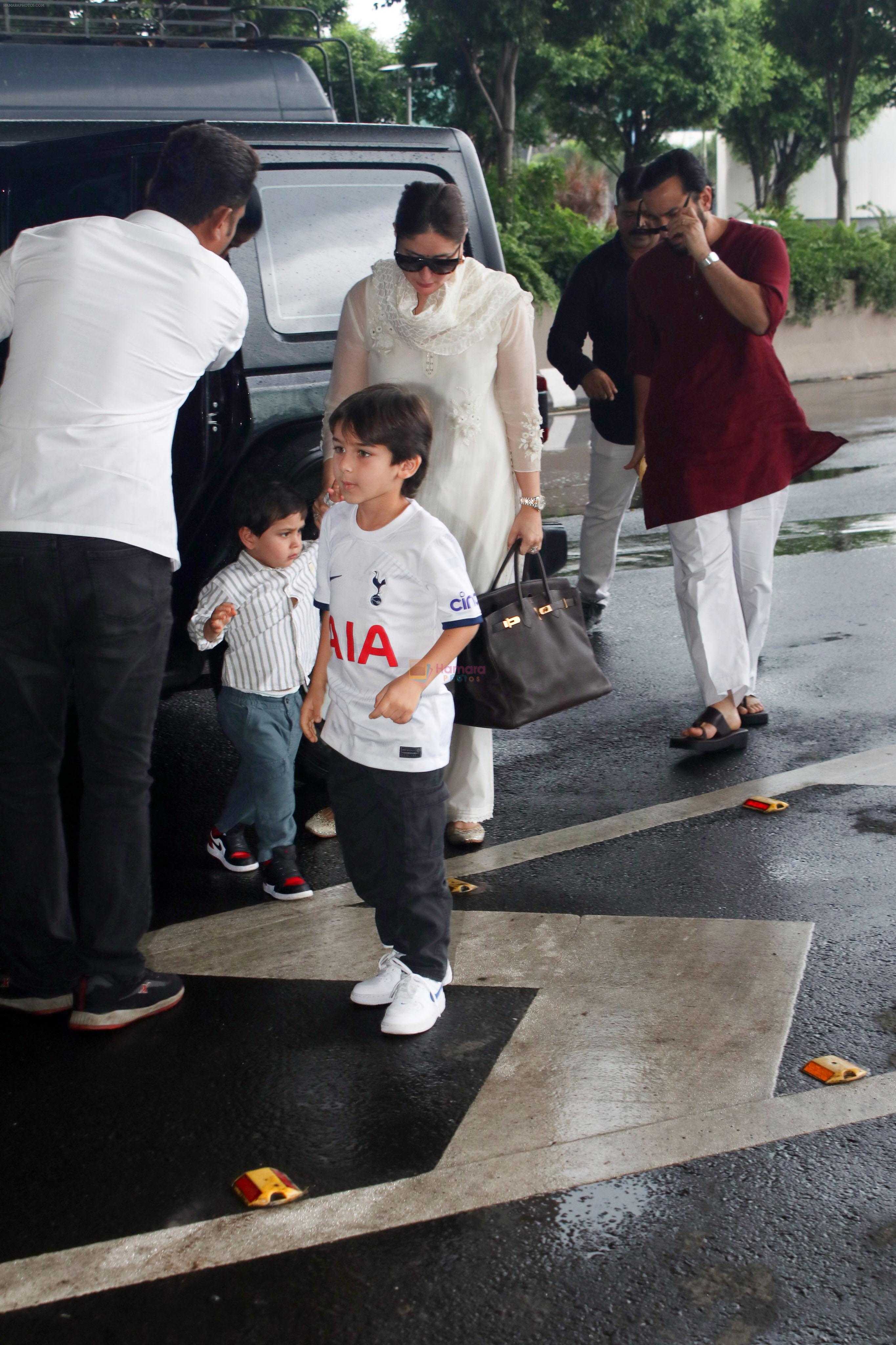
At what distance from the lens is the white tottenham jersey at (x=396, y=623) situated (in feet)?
10.1

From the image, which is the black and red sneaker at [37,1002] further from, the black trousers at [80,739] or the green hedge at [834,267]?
the green hedge at [834,267]

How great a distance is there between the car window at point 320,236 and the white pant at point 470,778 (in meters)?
1.46

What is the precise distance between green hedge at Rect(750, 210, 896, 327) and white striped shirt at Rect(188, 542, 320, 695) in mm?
18136

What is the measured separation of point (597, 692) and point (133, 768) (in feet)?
4.88

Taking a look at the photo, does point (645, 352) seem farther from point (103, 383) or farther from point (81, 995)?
point (81, 995)

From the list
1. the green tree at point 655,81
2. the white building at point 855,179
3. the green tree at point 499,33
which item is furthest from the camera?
the white building at point 855,179

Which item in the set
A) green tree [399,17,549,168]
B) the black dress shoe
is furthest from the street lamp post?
the black dress shoe

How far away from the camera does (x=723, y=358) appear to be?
5.02m

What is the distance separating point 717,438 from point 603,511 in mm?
2032

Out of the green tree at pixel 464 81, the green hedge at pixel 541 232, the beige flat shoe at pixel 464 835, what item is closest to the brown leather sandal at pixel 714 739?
the beige flat shoe at pixel 464 835

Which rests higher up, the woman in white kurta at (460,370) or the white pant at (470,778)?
the woman in white kurta at (460,370)

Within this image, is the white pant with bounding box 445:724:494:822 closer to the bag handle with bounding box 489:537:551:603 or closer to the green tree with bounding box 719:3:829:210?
the bag handle with bounding box 489:537:551:603

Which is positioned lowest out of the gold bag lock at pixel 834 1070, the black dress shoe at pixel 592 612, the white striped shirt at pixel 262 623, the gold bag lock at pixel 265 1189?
the black dress shoe at pixel 592 612

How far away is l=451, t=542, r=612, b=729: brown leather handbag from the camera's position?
3898 mm
